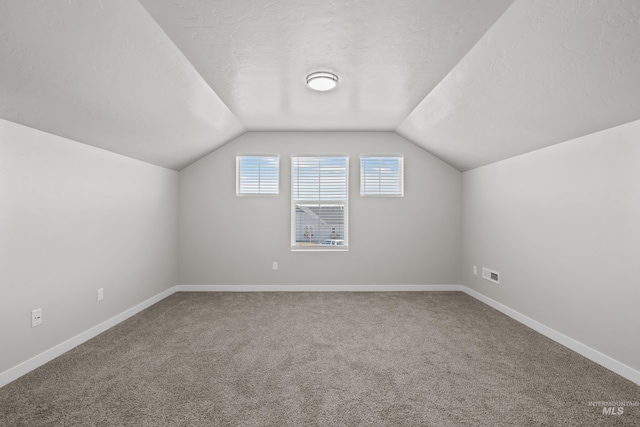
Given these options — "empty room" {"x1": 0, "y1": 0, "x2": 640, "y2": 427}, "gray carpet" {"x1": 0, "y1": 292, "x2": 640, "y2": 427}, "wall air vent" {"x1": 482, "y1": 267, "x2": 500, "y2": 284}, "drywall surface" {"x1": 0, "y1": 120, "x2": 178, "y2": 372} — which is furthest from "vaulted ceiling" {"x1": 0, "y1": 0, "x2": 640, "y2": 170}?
"gray carpet" {"x1": 0, "y1": 292, "x2": 640, "y2": 427}

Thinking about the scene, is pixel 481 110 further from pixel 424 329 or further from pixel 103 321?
pixel 103 321

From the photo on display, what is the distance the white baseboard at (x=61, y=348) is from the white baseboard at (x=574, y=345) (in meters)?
4.44

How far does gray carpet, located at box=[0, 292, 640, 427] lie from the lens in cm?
166

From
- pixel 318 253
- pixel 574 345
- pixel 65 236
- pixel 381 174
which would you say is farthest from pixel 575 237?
pixel 65 236

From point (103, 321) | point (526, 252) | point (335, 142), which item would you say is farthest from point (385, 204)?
point (103, 321)

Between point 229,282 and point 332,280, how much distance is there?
1.59 metres

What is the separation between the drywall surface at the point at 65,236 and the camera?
80.0 inches

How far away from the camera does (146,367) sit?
2195mm

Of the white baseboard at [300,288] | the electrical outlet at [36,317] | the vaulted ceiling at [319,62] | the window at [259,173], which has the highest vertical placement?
the vaulted ceiling at [319,62]

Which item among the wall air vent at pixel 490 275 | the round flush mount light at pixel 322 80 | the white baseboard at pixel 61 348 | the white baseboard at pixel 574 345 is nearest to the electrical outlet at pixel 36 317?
the white baseboard at pixel 61 348

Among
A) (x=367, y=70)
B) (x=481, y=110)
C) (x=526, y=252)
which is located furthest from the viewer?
(x=526, y=252)

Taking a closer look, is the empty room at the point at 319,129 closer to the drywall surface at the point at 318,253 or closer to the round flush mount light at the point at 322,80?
the round flush mount light at the point at 322,80

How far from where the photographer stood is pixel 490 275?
3.70 m

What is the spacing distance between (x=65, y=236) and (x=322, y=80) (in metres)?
2.63
